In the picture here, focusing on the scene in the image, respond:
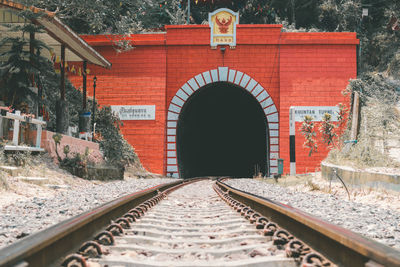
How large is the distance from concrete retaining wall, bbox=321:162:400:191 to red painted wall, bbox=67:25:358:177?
32.9 ft

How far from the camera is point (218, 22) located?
2008 cm

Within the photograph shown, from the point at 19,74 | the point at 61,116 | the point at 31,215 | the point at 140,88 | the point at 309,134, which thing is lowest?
→ the point at 31,215

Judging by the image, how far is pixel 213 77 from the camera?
2012 centimetres

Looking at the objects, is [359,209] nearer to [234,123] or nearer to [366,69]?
[366,69]

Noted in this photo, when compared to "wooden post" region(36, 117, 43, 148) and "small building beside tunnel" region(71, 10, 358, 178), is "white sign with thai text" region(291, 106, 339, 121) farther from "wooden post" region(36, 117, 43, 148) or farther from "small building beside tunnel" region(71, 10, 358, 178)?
"wooden post" region(36, 117, 43, 148)

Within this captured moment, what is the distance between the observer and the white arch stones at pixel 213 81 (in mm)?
19578

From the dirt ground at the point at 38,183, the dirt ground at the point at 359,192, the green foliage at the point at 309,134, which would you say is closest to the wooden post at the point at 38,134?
the dirt ground at the point at 38,183

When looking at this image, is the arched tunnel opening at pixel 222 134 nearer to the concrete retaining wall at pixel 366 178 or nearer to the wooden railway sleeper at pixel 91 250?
the concrete retaining wall at pixel 366 178

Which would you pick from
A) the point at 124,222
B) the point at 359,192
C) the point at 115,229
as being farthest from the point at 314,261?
the point at 359,192

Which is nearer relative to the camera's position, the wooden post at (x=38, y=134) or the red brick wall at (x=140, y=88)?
the wooden post at (x=38, y=134)

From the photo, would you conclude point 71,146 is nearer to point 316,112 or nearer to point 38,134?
point 38,134

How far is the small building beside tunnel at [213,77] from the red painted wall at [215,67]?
0.05 meters

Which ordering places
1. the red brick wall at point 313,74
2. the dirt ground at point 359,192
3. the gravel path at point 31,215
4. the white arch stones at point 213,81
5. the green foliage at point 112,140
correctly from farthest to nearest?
the white arch stones at point 213,81 < the red brick wall at point 313,74 < the green foliage at point 112,140 < the dirt ground at point 359,192 < the gravel path at point 31,215

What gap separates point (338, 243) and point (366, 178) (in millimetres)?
5668
